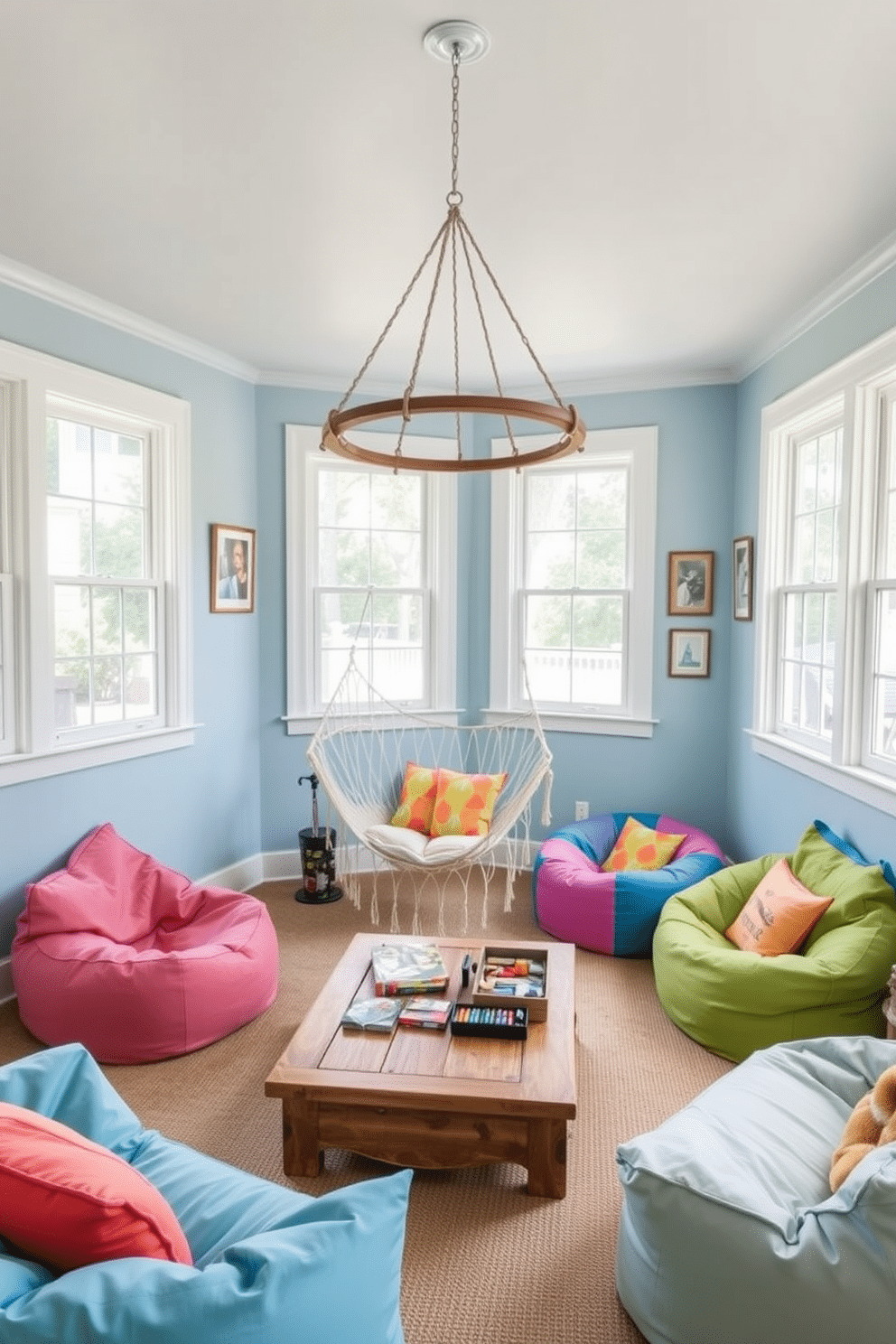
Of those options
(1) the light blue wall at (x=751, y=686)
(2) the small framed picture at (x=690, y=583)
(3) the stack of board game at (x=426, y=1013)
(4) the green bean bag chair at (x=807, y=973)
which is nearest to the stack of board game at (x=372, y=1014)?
(3) the stack of board game at (x=426, y=1013)

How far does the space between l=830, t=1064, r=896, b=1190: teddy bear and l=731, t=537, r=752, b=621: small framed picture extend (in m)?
2.54

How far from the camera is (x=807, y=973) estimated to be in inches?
100

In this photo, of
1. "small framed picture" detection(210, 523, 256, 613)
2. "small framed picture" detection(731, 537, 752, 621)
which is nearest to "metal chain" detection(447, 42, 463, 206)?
"small framed picture" detection(210, 523, 256, 613)

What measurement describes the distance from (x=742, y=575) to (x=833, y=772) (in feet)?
4.18

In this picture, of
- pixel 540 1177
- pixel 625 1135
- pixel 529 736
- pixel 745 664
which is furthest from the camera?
pixel 529 736

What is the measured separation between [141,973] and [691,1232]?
1.79 m

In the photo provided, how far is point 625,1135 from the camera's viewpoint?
234 cm

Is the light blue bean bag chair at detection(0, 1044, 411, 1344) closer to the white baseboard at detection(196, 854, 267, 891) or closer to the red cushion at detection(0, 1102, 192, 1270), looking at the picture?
the red cushion at detection(0, 1102, 192, 1270)

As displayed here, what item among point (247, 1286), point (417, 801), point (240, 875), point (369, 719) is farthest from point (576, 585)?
point (247, 1286)

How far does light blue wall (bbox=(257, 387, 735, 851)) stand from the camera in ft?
14.1

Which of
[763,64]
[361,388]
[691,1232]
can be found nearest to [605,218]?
[763,64]

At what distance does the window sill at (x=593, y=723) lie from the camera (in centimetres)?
445

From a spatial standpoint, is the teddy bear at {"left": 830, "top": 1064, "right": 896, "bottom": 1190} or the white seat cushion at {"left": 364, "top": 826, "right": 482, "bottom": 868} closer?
the teddy bear at {"left": 830, "top": 1064, "right": 896, "bottom": 1190}

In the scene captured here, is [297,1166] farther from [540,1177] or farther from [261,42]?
[261,42]
